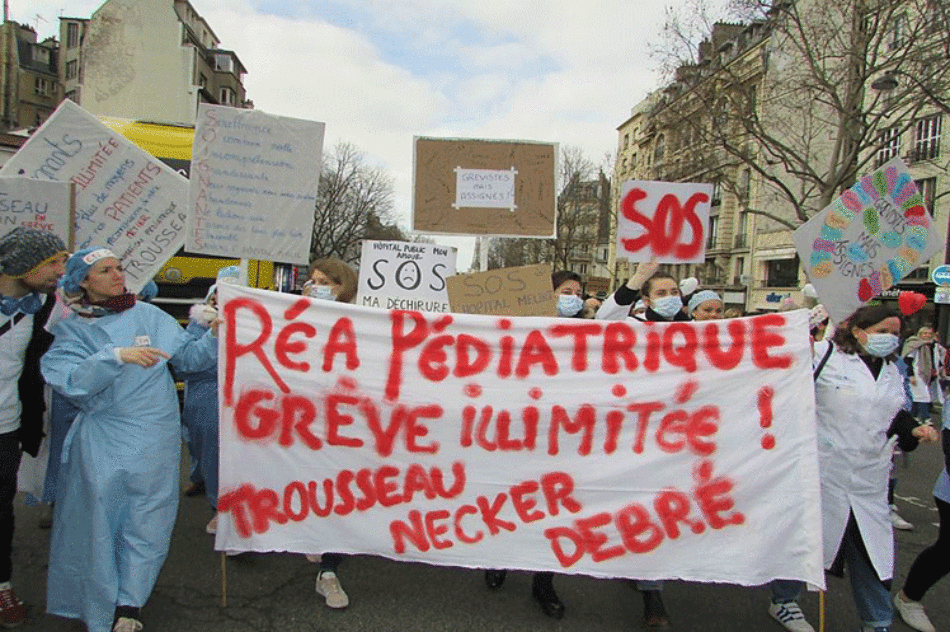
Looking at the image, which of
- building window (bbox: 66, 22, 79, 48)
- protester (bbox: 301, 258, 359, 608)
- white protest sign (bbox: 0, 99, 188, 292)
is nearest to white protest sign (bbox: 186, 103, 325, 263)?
protester (bbox: 301, 258, 359, 608)

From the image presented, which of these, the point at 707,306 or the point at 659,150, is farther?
the point at 659,150

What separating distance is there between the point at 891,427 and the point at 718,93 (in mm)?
16858

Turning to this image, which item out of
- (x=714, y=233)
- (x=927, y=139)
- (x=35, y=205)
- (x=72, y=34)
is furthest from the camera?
(x=72, y=34)

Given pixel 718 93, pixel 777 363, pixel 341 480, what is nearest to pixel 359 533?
pixel 341 480

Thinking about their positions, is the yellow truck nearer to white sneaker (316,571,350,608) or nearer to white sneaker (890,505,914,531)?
white sneaker (316,571,350,608)

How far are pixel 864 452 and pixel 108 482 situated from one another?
135 inches

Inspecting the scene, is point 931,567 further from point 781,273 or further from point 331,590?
point 781,273

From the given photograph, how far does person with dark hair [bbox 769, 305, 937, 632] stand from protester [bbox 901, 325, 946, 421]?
4.93 meters

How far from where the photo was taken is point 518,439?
10.1 ft

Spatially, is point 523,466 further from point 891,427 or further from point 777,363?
point 891,427

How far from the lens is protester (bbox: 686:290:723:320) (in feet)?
13.1

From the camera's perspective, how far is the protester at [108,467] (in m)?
2.66

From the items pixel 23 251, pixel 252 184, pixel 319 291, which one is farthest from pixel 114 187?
pixel 319 291

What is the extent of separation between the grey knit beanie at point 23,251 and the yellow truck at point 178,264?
14.7ft
